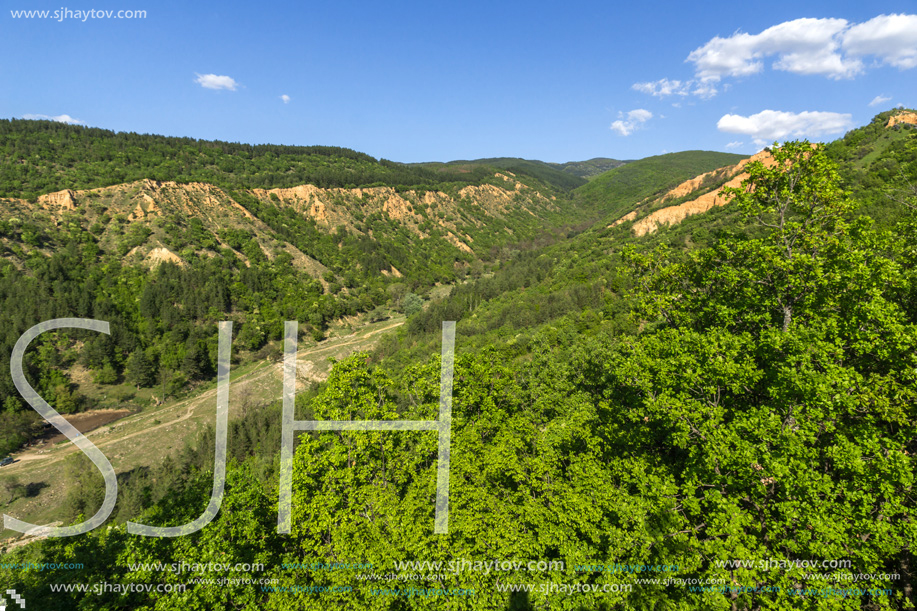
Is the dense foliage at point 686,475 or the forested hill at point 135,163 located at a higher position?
the forested hill at point 135,163

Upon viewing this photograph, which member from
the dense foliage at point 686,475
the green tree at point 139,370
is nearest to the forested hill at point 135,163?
the green tree at point 139,370

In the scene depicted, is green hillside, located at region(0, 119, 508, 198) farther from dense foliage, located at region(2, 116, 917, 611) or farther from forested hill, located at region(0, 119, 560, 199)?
dense foliage, located at region(2, 116, 917, 611)

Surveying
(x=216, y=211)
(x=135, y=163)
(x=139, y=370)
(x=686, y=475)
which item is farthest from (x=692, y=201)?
(x=135, y=163)

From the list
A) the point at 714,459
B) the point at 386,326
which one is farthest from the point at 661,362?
the point at 386,326

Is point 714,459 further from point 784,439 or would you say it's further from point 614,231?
point 614,231

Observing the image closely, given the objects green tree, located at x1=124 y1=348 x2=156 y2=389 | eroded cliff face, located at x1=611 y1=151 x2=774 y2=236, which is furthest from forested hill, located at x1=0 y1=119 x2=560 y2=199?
eroded cliff face, located at x1=611 y1=151 x2=774 y2=236

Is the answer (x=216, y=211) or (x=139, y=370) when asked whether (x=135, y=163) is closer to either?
(x=216, y=211)

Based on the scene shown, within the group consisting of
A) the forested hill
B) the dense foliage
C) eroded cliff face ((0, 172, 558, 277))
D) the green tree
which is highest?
the forested hill

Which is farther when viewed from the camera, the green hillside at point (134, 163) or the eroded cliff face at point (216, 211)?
the green hillside at point (134, 163)

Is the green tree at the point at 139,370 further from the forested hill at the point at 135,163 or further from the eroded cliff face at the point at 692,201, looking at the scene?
the eroded cliff face at the point at 692,201

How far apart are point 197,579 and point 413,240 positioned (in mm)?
152386

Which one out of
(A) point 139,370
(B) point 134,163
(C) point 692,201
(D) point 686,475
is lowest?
(A) point 139,370

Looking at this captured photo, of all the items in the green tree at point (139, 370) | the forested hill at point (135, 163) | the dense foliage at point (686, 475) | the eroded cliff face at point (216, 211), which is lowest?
the green tree at point (139, 370)

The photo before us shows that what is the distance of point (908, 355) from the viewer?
10.1 meters
